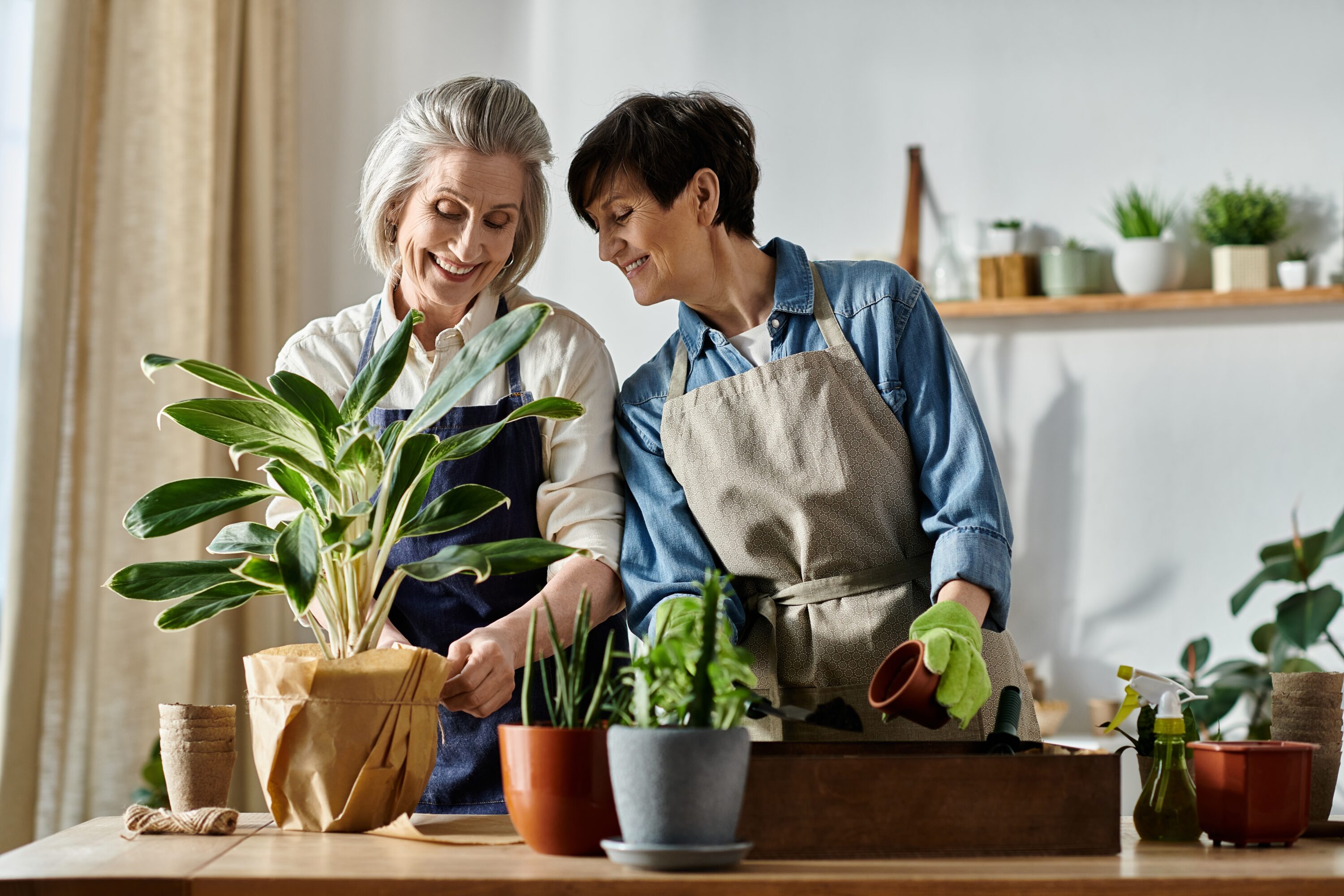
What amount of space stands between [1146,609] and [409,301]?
2.54 metres

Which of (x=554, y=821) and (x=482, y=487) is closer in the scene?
(x=554, y=821)

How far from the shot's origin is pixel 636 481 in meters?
1.46

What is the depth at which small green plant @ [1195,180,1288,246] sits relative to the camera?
3238mm

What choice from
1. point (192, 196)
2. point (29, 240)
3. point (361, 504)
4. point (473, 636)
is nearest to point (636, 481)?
point (473, 636)

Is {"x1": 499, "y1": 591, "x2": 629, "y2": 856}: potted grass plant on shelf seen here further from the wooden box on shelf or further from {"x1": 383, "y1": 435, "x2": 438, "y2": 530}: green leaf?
the wooden box on shelf

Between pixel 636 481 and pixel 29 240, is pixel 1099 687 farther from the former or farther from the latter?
pixel 29 240

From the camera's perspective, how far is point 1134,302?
3.32 meters

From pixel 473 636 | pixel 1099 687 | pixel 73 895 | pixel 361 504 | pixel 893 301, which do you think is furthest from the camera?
pixel 1099 687

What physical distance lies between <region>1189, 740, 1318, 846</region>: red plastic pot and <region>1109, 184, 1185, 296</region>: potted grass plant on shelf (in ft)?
8.31

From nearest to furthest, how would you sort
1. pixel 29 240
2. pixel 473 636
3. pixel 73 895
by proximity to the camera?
pixel 73 895, pixel 473 636, pixel 29 240

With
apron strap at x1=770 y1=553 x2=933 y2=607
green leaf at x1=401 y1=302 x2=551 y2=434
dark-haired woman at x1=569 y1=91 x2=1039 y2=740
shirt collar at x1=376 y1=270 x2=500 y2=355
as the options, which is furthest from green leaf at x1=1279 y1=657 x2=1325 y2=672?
green leaf at x1=401 y1=302 x2=551 y2=434

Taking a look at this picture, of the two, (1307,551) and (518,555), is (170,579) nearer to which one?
(518,555)

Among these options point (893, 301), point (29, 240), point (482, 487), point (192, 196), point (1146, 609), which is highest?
point (192, 196)

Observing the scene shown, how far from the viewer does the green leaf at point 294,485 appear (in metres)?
1.11
